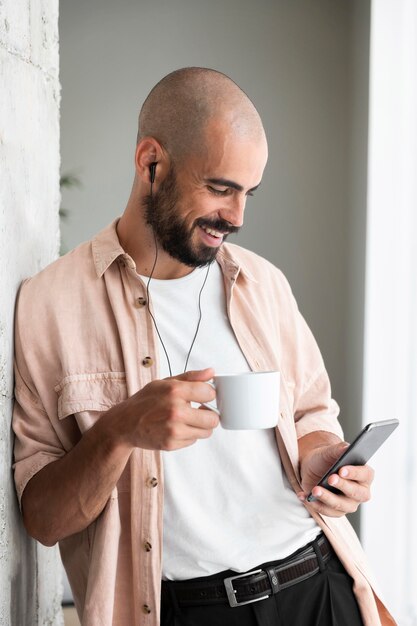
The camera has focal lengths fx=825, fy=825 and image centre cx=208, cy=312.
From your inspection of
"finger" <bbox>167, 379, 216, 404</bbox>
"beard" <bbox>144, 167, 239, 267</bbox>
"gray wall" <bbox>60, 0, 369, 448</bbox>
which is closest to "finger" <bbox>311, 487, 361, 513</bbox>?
"finger" <bbox>167, 379, 216, 404</bbox>

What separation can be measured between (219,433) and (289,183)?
3053 mm

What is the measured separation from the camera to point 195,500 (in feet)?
4.42

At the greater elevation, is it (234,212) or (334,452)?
(234,212)

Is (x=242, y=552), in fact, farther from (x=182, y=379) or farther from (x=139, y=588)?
(x=182, y=379)

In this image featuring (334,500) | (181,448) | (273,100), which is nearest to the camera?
(181,448)

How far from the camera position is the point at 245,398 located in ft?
3.62

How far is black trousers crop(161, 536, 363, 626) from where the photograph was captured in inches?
51.1

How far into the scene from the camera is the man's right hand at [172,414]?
3.55 ft

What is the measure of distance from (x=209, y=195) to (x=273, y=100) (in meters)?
3.04

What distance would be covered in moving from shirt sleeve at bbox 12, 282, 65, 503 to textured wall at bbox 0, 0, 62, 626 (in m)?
0.02

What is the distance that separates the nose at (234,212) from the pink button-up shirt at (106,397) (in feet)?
0.48

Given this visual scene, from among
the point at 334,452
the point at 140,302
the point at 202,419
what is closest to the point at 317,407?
the point at 334,452

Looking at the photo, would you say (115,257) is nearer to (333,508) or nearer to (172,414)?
(172,414)

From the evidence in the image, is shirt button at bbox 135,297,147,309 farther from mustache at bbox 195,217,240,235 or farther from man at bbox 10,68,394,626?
mustache at bbox 195,217,240,235
